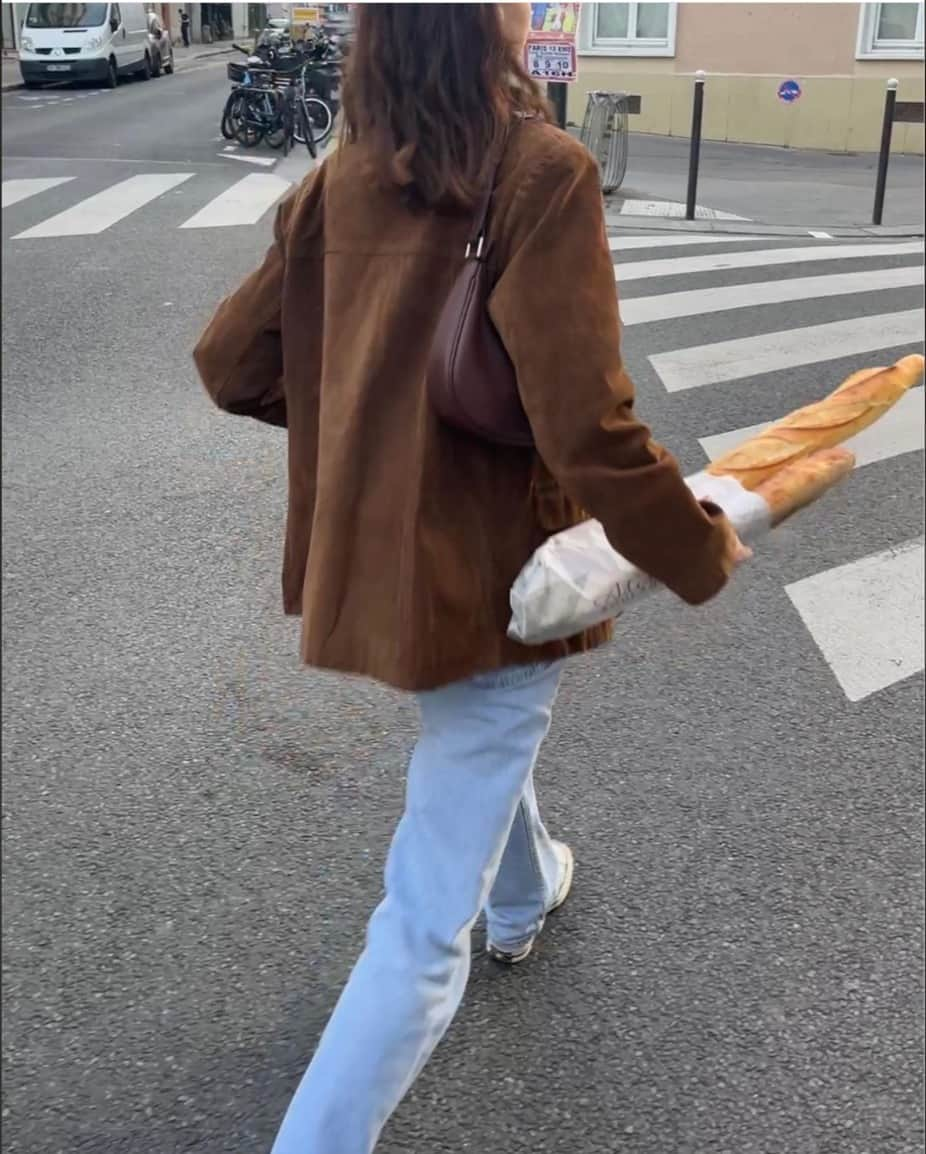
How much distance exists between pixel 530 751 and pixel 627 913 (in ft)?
3.26

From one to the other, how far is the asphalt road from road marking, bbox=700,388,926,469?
32.1 inches

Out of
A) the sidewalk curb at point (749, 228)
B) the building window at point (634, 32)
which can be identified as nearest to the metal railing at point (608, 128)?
the sidewalk curb at point (749, 228)

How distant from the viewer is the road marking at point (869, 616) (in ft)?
12.1

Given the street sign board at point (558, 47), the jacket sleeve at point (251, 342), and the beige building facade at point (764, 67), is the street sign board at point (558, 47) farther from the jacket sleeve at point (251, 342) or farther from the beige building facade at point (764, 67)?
the beige building facade at point (764, 67)

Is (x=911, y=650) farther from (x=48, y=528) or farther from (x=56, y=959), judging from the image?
(x=48, y=528)

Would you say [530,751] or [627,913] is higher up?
[530,751]

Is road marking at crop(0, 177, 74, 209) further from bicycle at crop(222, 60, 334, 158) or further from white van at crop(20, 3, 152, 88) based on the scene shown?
bicycle at crop(222, 60, 334, 158)

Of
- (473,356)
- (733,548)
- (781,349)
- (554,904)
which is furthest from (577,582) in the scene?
(781,349)

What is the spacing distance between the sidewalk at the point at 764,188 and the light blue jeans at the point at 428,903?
35.6ft

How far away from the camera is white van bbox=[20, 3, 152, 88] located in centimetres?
146

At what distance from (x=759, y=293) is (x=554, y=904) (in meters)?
6.96

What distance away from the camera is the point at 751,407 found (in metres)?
6.08

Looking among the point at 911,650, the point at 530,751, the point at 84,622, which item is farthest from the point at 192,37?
the point at 911,650

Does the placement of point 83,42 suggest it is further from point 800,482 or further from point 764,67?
point 764,67
